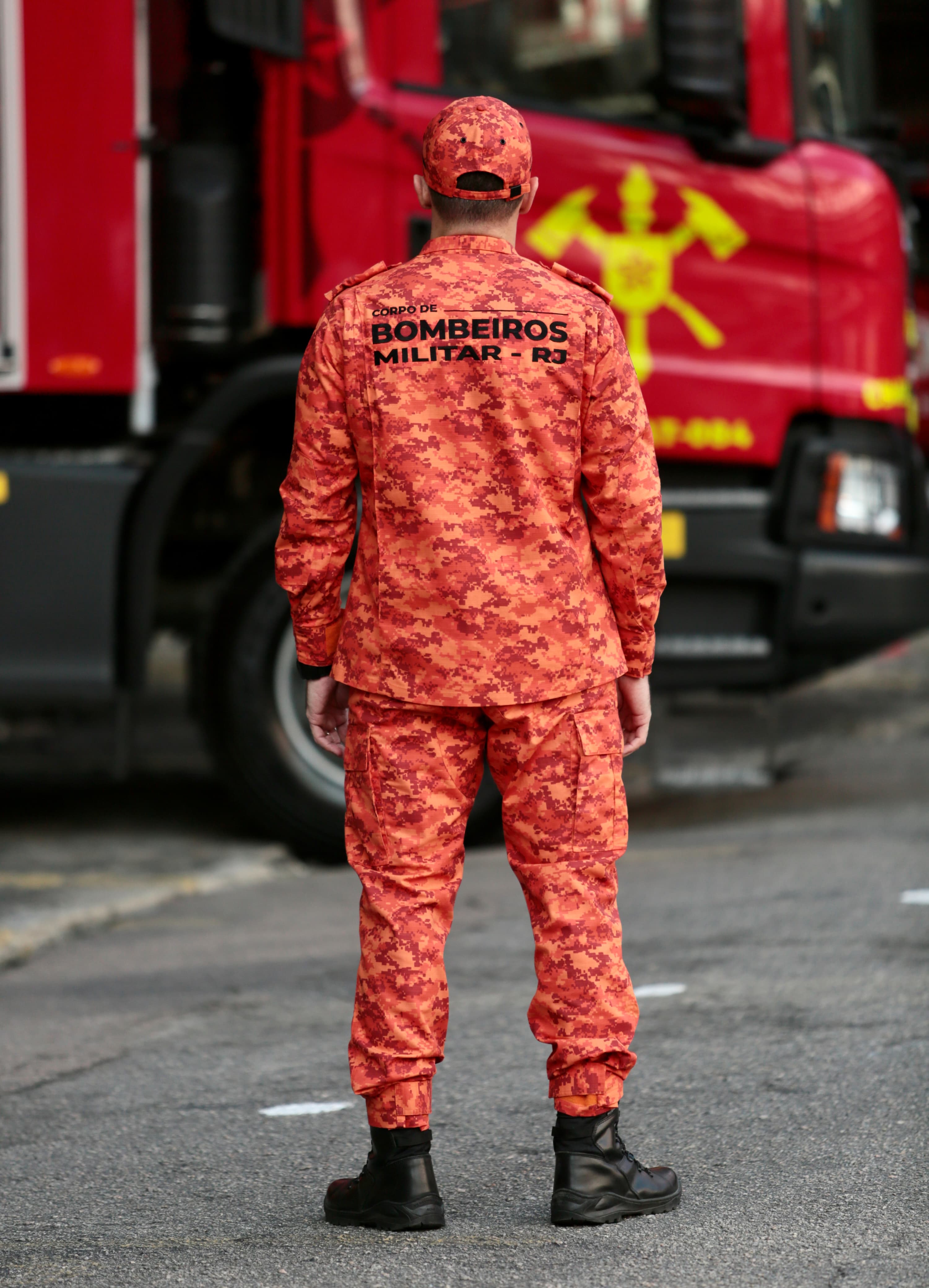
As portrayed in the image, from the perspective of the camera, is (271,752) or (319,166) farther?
(271,752)

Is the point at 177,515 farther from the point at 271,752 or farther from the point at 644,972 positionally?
the point at 644,972

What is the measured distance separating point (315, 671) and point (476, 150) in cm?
84

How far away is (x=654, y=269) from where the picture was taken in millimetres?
5668

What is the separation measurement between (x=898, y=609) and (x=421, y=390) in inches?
137

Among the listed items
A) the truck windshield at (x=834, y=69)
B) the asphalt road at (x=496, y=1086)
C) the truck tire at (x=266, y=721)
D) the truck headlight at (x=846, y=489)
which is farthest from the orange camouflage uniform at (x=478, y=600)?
the truck windshield at (x=834, y=69)

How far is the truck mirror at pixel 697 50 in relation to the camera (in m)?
5.35

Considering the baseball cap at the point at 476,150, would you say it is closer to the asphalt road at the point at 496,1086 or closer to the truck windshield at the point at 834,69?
the asphalt road at the point at 496,1086

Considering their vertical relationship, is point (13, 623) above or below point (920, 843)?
above

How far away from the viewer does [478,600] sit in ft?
9.05

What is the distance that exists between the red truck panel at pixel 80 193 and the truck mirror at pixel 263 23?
339 mm

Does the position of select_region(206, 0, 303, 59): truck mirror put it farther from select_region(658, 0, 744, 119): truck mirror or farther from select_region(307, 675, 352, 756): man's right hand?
select_region(307, 675, 352, 756): man's right hand

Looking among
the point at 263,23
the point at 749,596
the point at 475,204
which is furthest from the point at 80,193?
the point at 475,204

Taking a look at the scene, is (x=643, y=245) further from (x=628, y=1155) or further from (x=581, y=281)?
(x=628, y=1155)

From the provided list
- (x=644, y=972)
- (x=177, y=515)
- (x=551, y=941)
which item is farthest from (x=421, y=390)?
(x=177, y=515)
